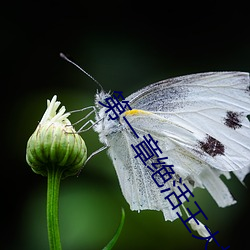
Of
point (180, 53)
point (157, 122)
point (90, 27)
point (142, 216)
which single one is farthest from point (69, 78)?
point (157, 122)

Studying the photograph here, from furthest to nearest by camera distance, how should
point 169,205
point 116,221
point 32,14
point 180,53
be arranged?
point 32,14, point 180,53, point 116,221, point 169,205

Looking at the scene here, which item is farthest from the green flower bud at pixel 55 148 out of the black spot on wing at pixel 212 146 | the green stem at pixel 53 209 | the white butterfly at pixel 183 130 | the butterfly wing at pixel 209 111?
the black spot on wing at pixel 212 146

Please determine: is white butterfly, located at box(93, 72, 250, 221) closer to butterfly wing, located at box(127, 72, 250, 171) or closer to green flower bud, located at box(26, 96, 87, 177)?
butterfly wing, located at box(127, 72, 250, 171)

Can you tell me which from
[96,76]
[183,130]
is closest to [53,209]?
[183,130]

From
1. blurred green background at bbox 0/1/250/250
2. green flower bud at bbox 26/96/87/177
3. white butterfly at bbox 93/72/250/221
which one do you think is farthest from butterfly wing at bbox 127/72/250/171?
blurred green background at bbox 0/1/250/250

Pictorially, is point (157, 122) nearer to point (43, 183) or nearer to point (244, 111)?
point (244, 111)

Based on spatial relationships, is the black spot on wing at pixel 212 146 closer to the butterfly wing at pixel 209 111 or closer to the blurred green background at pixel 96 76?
the butterfly wing at pixel 209 111
